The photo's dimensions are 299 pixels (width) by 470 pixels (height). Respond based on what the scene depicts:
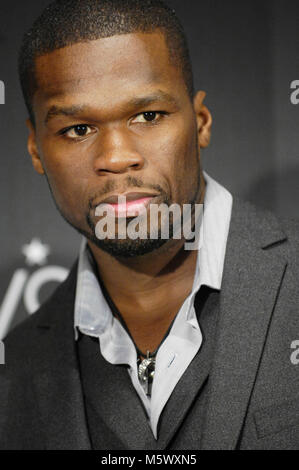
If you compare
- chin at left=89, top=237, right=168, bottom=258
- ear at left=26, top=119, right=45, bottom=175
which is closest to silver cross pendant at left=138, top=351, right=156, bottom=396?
chin at left=89, top=237, right=168, bottom=258

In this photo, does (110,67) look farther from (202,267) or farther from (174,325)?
(174,325)

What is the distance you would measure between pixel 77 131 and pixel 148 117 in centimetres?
15

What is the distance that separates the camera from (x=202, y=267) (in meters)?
1.35

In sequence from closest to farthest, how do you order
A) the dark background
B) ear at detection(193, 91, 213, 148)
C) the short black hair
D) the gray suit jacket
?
the gray suit jacket → the short black hair → ear at detection(193, 91, 213, 148) → the dark background

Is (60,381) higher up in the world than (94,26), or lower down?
lower down

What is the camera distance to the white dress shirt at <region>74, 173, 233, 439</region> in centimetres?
132

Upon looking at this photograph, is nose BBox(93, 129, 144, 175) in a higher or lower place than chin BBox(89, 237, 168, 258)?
higher

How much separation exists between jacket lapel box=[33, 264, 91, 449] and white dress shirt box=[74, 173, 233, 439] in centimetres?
5

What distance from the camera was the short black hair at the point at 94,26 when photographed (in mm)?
1288

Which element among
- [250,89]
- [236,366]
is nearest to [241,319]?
[236,366]

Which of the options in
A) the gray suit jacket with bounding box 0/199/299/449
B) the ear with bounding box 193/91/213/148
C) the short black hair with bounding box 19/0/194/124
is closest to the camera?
the gray suit jacket with bounding box 0/199/299/449

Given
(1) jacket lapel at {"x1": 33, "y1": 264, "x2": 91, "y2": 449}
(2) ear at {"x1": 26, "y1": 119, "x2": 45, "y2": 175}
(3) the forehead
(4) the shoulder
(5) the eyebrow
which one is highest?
(3) the forehead

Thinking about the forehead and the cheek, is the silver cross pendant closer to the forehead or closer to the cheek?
the cheek

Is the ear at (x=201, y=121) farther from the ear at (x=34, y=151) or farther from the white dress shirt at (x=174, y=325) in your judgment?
the ear at (x=34, y=151)
